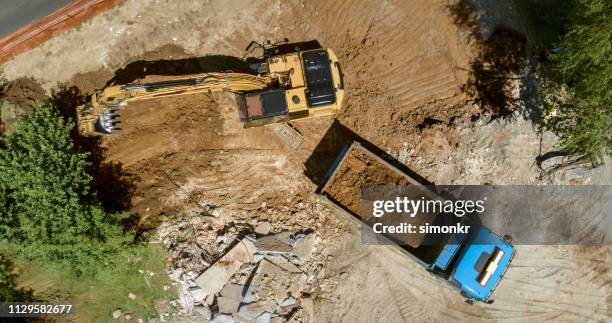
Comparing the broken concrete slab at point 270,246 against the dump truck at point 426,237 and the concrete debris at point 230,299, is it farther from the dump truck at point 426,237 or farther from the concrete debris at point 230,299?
the dump truck at point 426,237

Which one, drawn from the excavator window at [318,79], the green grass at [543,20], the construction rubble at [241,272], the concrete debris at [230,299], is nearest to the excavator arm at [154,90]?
the excavator window at [318,79]

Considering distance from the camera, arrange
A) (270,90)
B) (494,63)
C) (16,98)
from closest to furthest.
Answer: (270,90) → (16,98) → (494,63)

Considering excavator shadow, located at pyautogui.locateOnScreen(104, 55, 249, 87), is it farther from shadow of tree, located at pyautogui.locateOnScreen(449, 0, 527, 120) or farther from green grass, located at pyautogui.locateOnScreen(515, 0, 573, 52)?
green grass, located at pyautogui.locateOnScreen(515, 0, 573, 52)

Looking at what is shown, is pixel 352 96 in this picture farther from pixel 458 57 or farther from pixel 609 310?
pixel 609 310

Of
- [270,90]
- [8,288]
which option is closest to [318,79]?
[270,90]

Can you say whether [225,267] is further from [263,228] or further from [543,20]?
[543,20]

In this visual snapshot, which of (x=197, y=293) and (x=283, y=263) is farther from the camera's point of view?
(x=283, y=263)
